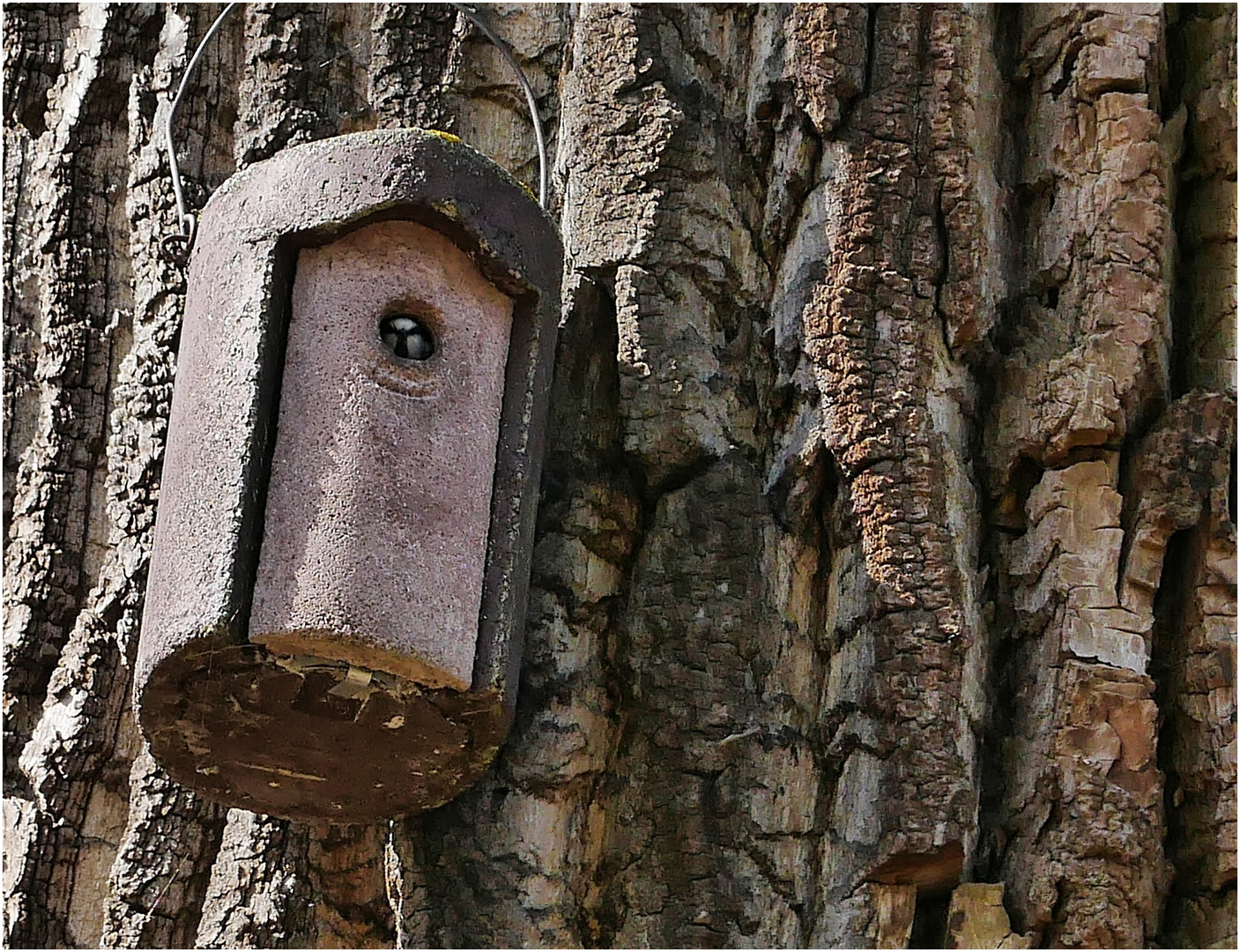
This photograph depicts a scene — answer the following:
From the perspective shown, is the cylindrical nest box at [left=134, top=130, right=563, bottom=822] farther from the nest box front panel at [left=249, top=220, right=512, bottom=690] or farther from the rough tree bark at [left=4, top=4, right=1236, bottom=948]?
the rough tree bark at [left=4, top=4, right=1236, bottom=948]

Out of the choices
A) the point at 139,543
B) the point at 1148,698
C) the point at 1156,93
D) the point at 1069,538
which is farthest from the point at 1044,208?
the point at 139,543

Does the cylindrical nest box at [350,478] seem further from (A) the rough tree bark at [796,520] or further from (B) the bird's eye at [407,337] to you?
(A) the rough tree bark at [796,520]

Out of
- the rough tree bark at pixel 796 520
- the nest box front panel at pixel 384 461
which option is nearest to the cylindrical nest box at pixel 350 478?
the nest box front panel at pixel 384 461

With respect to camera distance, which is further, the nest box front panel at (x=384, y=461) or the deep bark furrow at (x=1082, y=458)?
the deep bark furrow at (x=1082, y=458)

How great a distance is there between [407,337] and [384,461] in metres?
0.24

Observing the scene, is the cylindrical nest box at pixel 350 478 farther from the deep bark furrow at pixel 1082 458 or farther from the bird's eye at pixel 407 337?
the deep bark furrow at pixel 1082 458

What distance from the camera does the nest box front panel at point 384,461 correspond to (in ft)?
11.2

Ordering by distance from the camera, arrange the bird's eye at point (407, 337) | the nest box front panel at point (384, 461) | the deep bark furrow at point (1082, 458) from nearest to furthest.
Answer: the nest box front panel at point (384, 461), the bird's eye at point (407, 337), the deep bark furrow at point (1082, 458)

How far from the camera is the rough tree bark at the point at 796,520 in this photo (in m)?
3.78

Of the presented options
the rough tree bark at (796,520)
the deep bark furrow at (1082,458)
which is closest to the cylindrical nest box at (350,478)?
the rough tree bark at (796,520)

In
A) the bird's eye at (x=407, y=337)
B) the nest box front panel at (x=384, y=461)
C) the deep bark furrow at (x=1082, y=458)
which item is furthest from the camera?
the deep bark furrow at (x=1082, y=458)

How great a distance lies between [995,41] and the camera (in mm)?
4379

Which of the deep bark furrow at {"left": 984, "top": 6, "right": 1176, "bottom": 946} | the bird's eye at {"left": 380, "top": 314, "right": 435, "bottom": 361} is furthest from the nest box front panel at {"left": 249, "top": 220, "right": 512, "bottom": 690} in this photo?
the deep bark furrow at {"left": 984, "top": 6, "right": 1176, "bottom": 946}

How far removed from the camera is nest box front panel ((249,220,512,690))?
3.42 m
